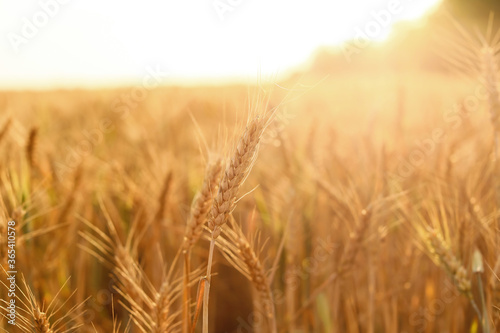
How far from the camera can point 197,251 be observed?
1.67m

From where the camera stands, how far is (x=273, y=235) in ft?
5.52

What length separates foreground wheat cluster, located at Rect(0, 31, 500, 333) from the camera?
798 mm

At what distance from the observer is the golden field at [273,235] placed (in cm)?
83

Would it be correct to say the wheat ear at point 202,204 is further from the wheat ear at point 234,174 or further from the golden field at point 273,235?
the wheat ear at point 234,174

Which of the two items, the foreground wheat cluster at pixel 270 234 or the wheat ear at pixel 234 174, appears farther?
the foreground wheat cluster at pixel 270 234

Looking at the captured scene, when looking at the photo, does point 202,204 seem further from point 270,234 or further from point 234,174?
point 270,234

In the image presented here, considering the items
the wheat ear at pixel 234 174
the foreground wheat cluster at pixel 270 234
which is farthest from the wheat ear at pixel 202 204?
the wheat ear at pixel 234 174

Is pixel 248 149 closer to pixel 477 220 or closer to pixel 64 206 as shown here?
pixel 477 220

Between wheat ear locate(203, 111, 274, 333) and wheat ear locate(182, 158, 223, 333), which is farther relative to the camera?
wheat ear locate(182, 158, 223, 333)

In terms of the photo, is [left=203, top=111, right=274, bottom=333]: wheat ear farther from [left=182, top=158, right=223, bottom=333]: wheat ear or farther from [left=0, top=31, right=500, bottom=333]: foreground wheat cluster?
[left=182, top=158, right=223, bottom=333]: wheat ear

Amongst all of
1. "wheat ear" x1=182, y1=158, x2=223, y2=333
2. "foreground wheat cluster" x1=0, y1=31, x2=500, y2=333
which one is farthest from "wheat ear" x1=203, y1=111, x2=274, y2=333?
"wheat ear" x1=182, y1=158, x2=223, y2=333

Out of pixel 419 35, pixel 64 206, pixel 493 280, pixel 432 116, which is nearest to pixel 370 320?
Result: pixel 493 280

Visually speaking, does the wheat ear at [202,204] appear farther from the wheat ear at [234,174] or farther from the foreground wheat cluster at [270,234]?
the wheat ear at [234,174]

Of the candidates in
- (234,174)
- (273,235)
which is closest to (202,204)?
(234,174)
